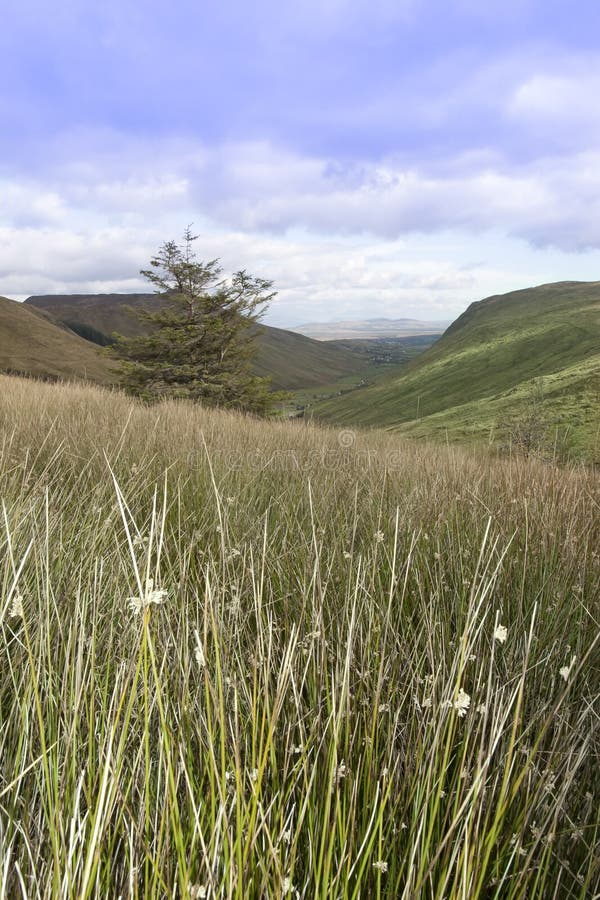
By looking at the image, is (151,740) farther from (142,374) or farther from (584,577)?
(142,374)

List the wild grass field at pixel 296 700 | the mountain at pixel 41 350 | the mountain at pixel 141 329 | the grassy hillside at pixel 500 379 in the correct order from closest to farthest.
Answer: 1. the wild grass field at pixel 296 700
2. the grassy hillside at pixel 500 379
3. the mountain at pixel 41 350
4. the mountain at pixel 141 329

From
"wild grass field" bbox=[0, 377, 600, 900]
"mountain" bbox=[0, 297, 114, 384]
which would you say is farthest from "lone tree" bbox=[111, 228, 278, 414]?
"mountain" bbox=[0, 297, 114, 384]

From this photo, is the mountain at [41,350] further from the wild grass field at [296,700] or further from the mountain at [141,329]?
the mountain at [141,329]

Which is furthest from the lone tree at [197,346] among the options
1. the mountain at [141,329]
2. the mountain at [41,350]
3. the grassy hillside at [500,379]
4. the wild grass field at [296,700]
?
the mountain at [141,329]

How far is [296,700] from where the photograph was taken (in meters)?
1.08

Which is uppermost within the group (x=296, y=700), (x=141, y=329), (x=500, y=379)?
(x=141, y=329)

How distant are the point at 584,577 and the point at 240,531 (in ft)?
5.26

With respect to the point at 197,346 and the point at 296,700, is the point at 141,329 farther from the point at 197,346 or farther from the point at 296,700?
the point at 296,700

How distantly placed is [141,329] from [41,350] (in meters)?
95.3

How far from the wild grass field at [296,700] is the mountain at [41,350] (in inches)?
1856

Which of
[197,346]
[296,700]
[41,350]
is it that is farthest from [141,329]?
[296,700]

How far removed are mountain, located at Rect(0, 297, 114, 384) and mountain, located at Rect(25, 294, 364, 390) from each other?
2532 inches

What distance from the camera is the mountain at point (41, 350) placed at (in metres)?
48.7

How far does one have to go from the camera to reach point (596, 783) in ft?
4.25
